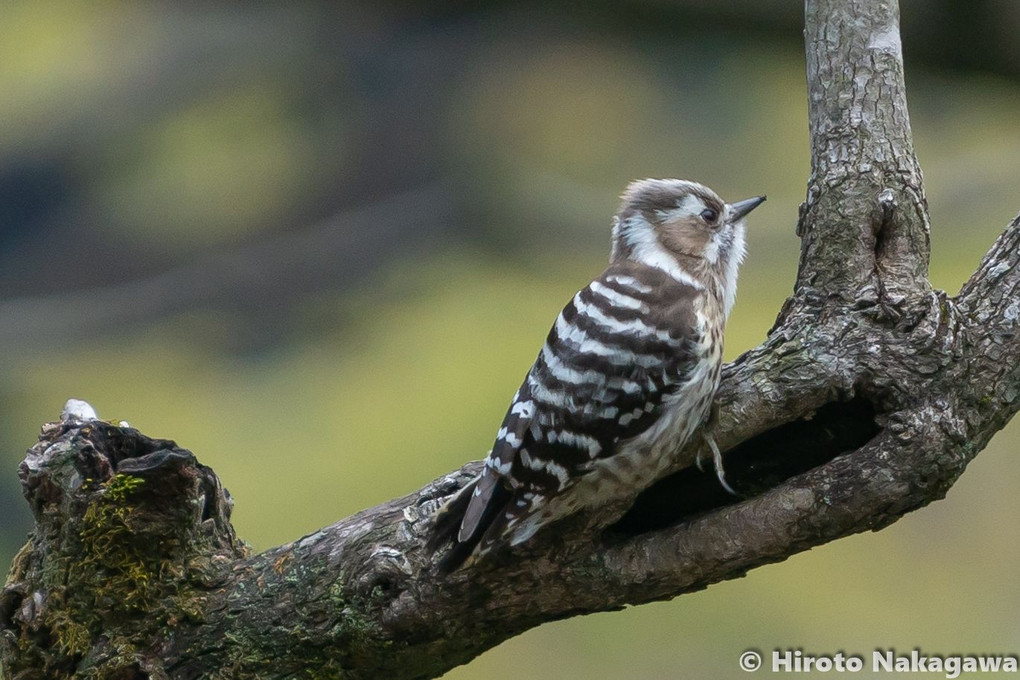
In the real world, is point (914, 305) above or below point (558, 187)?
below

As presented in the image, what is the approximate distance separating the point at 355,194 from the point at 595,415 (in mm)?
3135

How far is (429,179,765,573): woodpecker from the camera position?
1.94m

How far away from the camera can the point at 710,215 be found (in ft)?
7.90

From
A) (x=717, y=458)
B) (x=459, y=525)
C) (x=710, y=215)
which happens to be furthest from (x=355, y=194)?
(x=717, y=458)

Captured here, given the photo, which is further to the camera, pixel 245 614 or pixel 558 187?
pixel 558 187

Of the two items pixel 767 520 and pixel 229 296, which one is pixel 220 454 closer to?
pixel 229 296

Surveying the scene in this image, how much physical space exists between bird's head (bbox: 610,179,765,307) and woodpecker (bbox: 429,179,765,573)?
20cm

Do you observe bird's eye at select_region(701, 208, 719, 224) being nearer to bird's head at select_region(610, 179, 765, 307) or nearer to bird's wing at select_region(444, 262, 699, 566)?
bird's head at select_region(610, 179, 765, 307)

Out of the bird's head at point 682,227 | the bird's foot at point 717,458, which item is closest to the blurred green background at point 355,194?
the bird's head at point 682,227

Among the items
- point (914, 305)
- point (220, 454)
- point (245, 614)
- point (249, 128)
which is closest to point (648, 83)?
point (249, 128)

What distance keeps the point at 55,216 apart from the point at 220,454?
1.46 m

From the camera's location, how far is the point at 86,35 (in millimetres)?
4793

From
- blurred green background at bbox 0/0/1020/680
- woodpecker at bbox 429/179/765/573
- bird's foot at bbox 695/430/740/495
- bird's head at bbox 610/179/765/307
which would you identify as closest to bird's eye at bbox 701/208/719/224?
bird's head at bbox 610/179/765/307

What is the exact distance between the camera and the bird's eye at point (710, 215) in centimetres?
241
